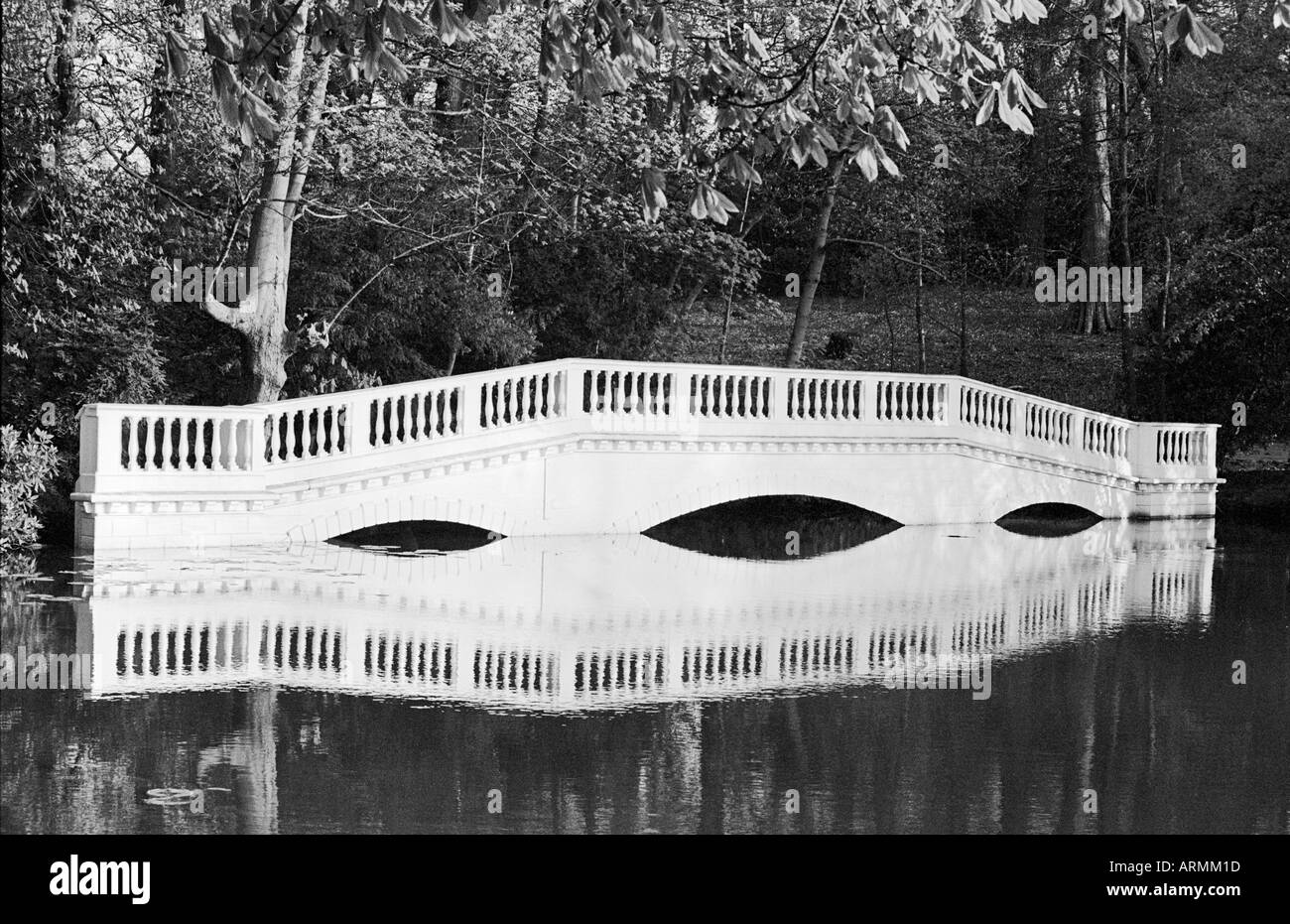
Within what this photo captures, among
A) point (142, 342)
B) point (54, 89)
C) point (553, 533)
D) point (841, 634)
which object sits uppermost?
point (54, 89)

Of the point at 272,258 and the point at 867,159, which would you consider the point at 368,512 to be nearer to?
the point at 272,258

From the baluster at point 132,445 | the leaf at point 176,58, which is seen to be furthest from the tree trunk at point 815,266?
the leaf at point 176,58

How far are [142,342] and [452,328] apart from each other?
468 cm

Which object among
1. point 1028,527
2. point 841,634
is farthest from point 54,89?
point 1028,527

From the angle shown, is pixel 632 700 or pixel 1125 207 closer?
pixel 632 700

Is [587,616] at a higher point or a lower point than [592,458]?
lower

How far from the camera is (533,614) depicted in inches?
506

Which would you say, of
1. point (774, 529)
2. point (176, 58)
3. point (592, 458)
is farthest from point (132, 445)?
point (774, 529)

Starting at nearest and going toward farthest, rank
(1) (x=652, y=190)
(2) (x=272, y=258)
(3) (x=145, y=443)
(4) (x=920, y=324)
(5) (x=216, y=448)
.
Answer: (1) (x=652, y=190), (5) (x=216, y=448), (3) (x=145, y=443), (2) (x=272, y=258), (4) (x=920, y=324)

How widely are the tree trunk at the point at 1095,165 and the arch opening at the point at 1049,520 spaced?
26.9 feet

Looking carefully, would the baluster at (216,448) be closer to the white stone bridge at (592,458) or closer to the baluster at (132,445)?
the white stone bridge at (592,458)

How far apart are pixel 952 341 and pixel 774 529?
13.4 m

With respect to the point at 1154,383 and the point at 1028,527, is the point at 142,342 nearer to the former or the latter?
the point at 1028,527

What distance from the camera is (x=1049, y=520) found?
26734 millimetres
